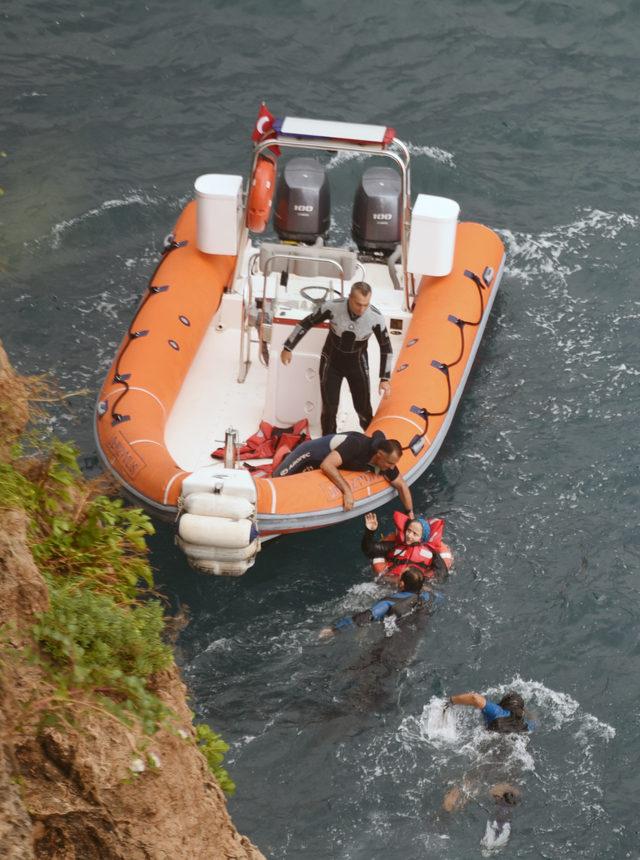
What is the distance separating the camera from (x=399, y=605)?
7051 millimetres

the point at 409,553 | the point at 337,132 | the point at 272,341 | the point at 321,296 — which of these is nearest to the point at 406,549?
the point at 409,553

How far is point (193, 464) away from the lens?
8078 millimetres

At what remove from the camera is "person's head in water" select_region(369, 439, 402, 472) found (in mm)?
7426

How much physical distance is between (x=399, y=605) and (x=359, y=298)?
6.11ft

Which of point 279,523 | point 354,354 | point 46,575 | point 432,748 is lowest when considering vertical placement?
point 432,748

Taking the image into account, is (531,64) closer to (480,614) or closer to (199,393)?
(199,393)

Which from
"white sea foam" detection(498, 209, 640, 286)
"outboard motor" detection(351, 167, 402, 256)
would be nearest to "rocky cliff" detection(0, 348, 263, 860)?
"outboard motor" detection(351, 167, 402, 256)

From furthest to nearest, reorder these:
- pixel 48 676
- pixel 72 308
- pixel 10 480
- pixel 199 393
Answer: pixel 72 308
pixel 199 393
pixel 10 480
pixel 48 676

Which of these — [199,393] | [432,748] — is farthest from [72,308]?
[432,748]

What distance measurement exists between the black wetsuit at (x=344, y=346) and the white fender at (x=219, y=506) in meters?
1.30

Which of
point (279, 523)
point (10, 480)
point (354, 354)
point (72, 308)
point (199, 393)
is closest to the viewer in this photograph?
point (10, 480)

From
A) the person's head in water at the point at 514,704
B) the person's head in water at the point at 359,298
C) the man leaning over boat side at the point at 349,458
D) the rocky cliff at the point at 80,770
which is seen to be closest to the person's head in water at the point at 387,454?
the man leaning over boat side at the point at 349,458

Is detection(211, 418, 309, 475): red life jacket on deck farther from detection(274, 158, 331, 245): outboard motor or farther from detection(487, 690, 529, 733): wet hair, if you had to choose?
detection(487, 690, 529, 733): wet hair

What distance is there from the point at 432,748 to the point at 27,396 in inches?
117
